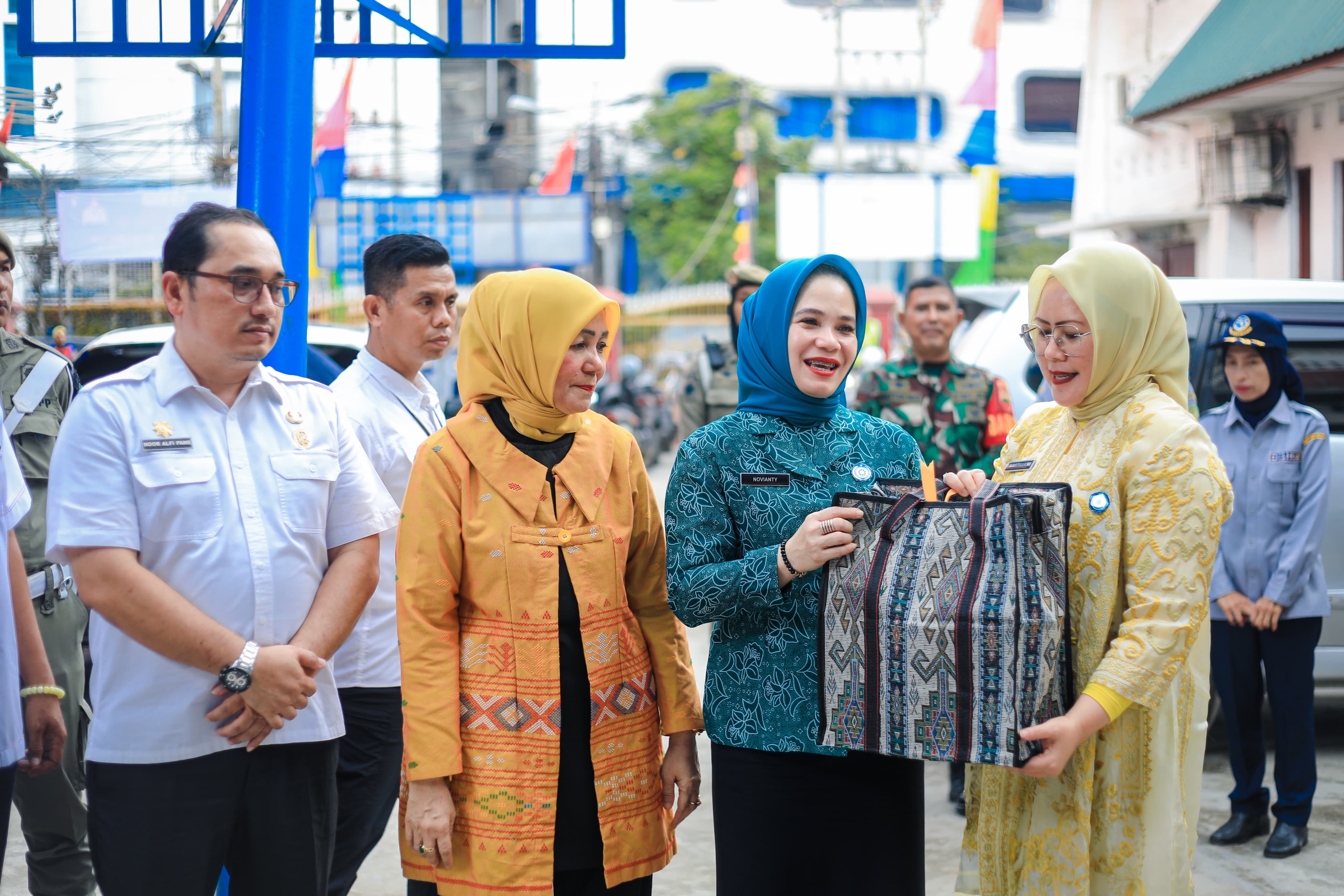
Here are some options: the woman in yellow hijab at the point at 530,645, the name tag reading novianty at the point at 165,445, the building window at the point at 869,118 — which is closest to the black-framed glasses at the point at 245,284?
the name tag reading novianty at the point at 165,445

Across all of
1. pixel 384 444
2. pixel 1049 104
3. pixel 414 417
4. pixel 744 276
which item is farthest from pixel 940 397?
pixel 1049 104

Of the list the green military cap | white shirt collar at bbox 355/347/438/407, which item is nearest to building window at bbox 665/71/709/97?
the green military cap

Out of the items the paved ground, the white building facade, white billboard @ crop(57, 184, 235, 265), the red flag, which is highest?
the red flag

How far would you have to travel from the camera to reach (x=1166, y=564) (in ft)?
7.20

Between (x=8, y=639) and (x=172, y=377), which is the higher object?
(x=172, y=377)

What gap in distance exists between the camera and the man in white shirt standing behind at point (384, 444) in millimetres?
3129

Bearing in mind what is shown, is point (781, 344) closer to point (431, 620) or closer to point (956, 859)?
point (431, 620)

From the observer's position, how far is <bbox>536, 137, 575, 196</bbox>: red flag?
22109mm

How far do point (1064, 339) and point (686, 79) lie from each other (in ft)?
122

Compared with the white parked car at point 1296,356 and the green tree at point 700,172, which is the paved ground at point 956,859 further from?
the green tree at point 700,172

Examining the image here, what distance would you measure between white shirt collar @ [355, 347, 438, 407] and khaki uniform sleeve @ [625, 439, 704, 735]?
3.44 ft

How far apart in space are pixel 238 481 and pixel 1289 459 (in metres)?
3.66

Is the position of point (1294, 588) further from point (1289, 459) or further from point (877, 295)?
point (877, 295)

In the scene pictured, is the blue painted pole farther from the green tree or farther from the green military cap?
the green tree
